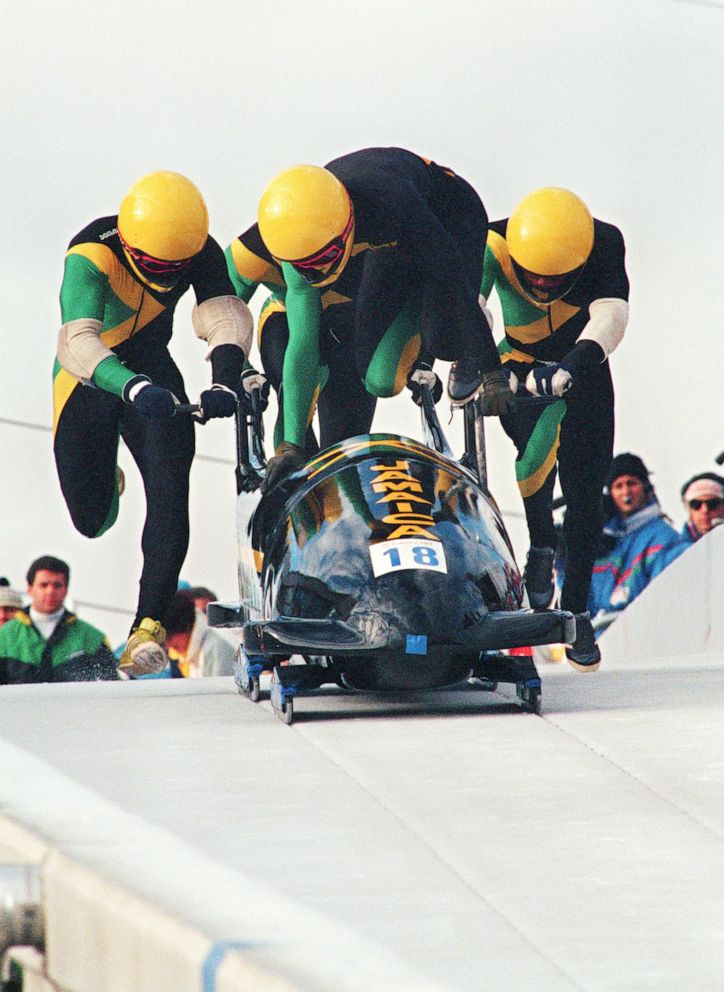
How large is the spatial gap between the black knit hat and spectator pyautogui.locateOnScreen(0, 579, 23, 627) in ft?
7.32

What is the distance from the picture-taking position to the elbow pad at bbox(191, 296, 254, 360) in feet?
17.1

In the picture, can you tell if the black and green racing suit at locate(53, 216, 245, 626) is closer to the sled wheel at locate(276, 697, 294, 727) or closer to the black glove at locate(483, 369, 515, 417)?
the black glove at locate(483, 369, 515, 417)

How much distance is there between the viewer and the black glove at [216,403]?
4758 mm

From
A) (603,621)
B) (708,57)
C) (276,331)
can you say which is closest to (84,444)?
(276,331)

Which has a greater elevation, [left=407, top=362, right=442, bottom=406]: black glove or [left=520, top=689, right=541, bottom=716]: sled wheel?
[left=407, top=362, right=442, bottom=406]: black glove

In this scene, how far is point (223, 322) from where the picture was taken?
17.2ft

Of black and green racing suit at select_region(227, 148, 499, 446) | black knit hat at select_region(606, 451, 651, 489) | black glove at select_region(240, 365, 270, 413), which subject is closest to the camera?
black and green racing suit at select_region(227, 148, 499, 446)

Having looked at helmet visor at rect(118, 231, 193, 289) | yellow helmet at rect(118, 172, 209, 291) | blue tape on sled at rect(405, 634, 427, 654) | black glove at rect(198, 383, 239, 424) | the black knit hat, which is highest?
yellow helmet at rect(118, 172, 209, 291)

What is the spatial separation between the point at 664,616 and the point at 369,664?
9.55ft

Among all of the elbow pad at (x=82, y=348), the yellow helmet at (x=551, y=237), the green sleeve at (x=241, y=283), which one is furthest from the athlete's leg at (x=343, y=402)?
the elbow pad at (x=82, y=348)

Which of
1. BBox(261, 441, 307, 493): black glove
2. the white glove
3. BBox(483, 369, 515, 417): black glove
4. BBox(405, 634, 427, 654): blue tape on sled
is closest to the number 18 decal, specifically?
BBox(405, 634, 427, 654): blue tape on sled

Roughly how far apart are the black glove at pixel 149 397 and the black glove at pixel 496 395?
35.4 inches

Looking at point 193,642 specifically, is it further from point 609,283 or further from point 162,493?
point 609,283

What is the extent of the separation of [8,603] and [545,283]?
7.03 feet
